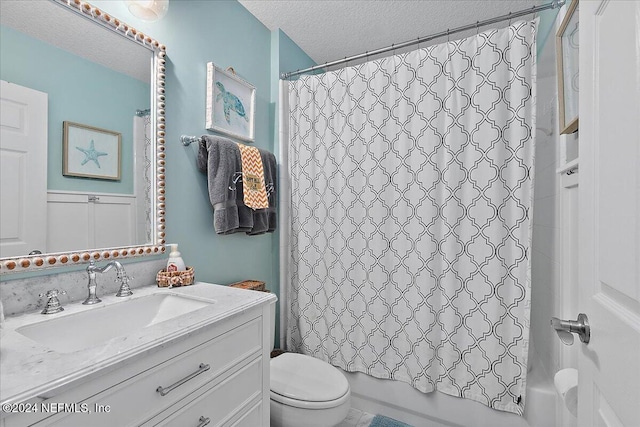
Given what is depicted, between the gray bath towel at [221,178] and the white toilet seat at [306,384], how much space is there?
0.74 m

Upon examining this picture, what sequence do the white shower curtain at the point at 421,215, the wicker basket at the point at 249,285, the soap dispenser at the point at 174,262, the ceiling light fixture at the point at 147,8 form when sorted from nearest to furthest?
the ceiling light fixture at the point at 147,8, the soap dispenser at the point at 174,262, the white shower curtain at the point at 421,215, the wicker basket at the point at 249,285

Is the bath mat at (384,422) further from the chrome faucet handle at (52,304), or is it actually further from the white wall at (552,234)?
the chrome faucet handle at (52,304)

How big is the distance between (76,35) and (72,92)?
8.3 inches

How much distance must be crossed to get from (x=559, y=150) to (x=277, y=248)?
5.33 ft

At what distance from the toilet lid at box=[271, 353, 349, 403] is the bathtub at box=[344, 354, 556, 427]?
40cm

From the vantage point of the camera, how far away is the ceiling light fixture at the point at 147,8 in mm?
1157

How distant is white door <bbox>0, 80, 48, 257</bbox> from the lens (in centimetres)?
89

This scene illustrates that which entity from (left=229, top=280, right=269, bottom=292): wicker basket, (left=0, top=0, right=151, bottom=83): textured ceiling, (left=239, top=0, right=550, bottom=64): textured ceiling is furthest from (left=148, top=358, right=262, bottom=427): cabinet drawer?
(left=239, top=0, right=550, bottom=64): textured ceiling

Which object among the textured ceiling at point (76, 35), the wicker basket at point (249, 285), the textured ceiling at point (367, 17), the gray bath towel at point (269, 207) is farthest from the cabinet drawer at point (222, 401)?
the textured ceiling at point (367, 17)

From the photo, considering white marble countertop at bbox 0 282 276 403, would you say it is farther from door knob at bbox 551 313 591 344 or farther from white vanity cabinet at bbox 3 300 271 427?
door knob at bbox 551 313 591 344

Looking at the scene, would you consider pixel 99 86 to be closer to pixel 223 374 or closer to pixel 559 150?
pixel 223 374

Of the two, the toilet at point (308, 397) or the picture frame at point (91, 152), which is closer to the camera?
the picture frame at point (91, 152)

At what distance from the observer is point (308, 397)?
126cm

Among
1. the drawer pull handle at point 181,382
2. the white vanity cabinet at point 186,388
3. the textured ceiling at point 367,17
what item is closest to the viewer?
the white vanity cabinet at point 186,388
